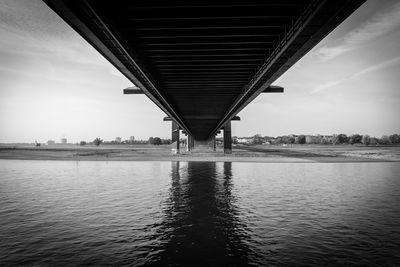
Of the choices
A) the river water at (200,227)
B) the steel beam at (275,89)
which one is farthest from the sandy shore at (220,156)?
the river water at (200,227)

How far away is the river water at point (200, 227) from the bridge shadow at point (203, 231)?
3cm

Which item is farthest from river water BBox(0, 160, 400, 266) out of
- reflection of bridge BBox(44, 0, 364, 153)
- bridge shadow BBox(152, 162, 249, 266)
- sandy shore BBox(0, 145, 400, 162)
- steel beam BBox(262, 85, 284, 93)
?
sandy shore BBox(0, 145, 400, 162)

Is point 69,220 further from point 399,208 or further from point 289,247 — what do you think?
point 399,208

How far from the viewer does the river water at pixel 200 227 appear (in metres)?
7.32

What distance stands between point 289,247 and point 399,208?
27.1 ft

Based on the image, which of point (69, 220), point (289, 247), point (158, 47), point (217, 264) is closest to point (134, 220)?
point (69, 220)

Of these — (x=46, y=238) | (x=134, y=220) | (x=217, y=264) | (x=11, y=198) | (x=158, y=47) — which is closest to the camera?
(x=217, y=264)

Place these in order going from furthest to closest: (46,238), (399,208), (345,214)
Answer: (399,208), (345,214), (46,238)

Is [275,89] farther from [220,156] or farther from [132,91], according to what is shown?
[220,156]

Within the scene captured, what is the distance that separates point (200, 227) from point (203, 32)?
852cm

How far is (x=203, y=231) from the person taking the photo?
31.0 feet

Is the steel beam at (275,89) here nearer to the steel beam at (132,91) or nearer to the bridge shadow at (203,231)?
the steel beam at (132,91)

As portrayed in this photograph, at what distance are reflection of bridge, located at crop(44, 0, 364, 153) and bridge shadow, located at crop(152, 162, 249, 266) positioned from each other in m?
7.95

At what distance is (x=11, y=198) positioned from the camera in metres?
15.0
